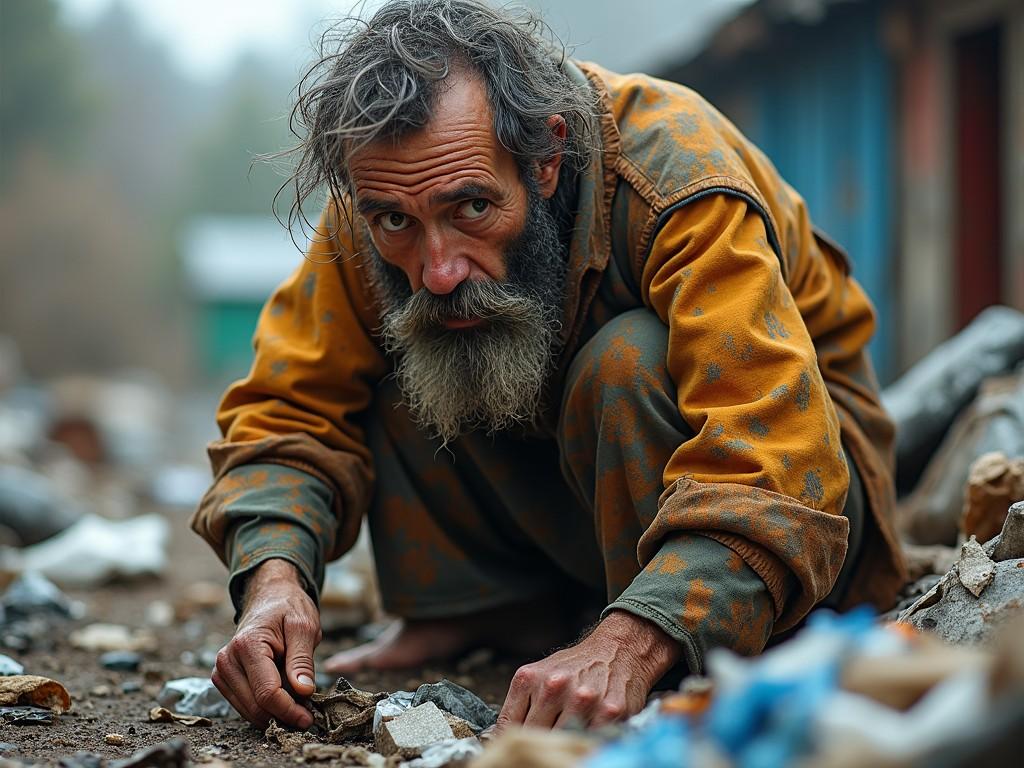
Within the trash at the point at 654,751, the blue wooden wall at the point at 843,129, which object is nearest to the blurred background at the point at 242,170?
the blue wooden wall at the point at 843,129

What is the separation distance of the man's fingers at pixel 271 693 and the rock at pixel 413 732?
0.76 feet

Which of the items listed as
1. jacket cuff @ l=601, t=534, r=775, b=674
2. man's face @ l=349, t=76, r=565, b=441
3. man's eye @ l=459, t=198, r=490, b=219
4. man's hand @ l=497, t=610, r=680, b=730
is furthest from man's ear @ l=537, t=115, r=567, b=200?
man's hand @ l=497, t=610, r=680, b=730

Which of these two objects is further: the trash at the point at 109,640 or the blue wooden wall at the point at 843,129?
the blue wooden wall at the point at 843,129

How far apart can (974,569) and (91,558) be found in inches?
147

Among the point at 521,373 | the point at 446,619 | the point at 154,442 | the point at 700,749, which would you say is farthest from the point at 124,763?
the point at 154,442

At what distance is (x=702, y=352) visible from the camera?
2301 mm

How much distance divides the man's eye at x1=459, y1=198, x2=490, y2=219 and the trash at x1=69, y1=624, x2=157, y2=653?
6.13 ft

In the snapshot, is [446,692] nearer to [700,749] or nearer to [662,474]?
[662,474]

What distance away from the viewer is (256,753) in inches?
87.7

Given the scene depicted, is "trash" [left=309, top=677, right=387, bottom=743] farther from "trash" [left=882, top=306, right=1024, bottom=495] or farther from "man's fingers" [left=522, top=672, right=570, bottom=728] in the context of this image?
"trash" [left=882, top=306, right=1024, bottom=495]

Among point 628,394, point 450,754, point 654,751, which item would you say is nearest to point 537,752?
point 654,751

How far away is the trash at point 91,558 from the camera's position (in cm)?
485

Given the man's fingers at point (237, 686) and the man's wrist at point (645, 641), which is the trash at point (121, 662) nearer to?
the man's fingers at point (237, 686)

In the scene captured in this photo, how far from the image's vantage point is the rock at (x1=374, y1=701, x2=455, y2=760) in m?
2.10
